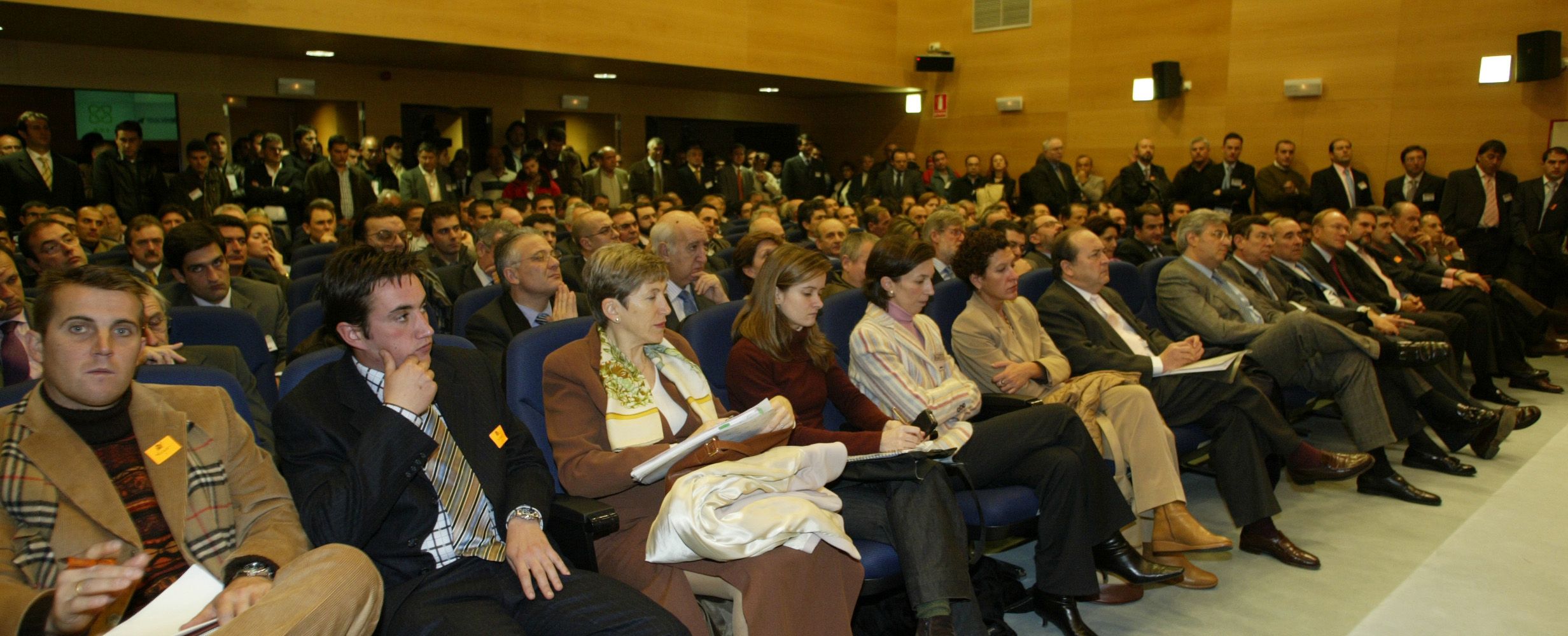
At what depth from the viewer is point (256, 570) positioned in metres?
1.64

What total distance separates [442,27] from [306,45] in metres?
1.28

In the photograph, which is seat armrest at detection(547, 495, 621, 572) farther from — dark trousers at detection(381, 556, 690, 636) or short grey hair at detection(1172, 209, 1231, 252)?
short grey hair at detection(1172, 209, 1231, 252)

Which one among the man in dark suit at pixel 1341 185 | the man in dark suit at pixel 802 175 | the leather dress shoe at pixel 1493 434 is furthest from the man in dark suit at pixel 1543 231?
the man in dark suit at pixel 802 175

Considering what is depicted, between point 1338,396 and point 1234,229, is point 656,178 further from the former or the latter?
point 1338,396

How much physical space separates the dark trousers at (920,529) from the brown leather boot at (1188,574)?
1.00 m

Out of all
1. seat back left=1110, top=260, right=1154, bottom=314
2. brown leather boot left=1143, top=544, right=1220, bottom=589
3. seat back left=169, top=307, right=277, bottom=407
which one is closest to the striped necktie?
seat back left=169, top=307, right=277, bottom=407

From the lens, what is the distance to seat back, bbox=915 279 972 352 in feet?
11.7

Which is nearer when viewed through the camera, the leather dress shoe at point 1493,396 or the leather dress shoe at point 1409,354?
the leather dress shoe at point 1409,354

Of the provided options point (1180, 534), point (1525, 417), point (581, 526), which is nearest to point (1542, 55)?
point (1525, 417)

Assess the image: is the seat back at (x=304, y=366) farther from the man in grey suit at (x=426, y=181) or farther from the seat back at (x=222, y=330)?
the man in grey suit at (x=426, y=181)

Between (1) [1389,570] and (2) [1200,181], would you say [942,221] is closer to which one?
(1) [1389,570]

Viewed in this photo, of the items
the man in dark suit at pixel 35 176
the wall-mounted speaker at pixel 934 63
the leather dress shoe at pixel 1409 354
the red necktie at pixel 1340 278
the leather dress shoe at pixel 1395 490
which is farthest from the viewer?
the wall-mounted speaker at pixel 934 63

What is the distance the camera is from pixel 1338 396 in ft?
12.9

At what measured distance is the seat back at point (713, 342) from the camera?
2863mm
